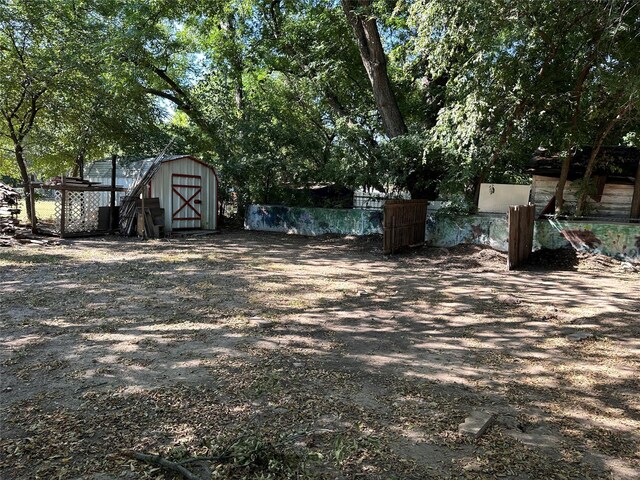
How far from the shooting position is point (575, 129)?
11430 millimetres

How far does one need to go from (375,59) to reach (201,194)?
26.8 ft

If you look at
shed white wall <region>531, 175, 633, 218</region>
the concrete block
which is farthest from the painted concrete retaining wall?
the concrete block

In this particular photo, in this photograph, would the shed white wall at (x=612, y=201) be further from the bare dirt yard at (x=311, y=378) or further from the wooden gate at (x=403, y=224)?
the bare dirt yard at (x=311, y=378)

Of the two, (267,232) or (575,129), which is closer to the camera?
(575,129)

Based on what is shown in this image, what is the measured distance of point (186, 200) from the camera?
16.8 metres

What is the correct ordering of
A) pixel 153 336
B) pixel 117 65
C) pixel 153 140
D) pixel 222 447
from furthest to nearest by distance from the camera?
pixel 153 140, pixel 117 65, pixel 153 336, pixel 222 447

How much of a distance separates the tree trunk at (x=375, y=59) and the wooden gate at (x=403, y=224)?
2962 millimetres

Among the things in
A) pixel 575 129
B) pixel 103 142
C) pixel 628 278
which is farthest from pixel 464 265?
pixel 103 142

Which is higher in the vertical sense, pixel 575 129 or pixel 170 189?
pixel 575 129

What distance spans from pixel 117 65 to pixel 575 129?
15812 mm

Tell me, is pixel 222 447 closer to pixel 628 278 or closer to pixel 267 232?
pixel 628 278

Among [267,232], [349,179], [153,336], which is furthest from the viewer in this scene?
[267,232]

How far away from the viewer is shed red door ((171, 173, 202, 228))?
54.0ft

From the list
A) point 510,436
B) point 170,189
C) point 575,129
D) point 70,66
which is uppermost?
point 70,66
